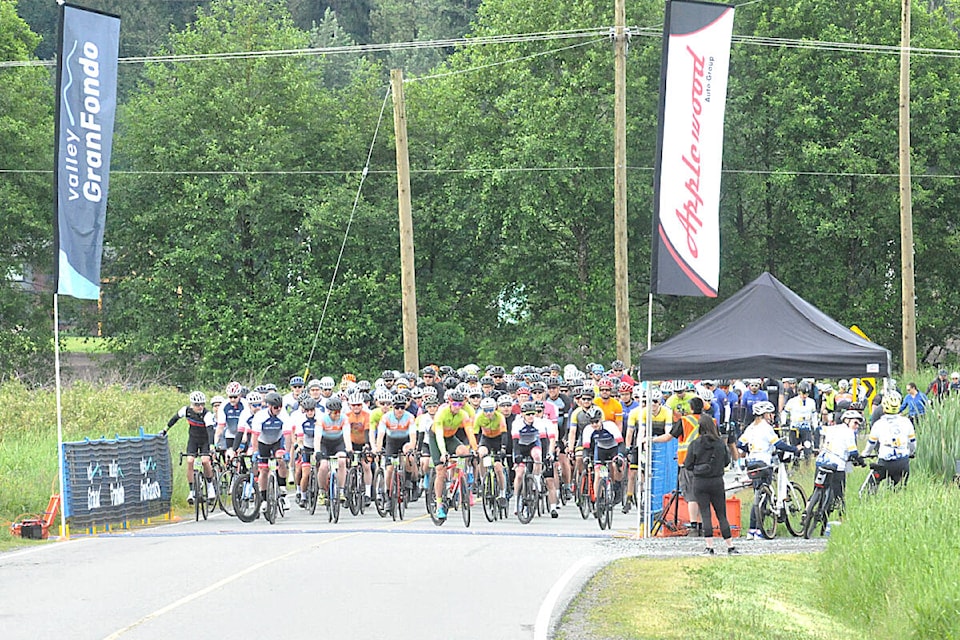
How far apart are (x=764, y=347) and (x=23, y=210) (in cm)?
3463

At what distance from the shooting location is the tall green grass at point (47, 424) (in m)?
23.5

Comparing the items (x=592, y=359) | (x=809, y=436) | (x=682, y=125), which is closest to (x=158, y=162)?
(x=592, y=359)

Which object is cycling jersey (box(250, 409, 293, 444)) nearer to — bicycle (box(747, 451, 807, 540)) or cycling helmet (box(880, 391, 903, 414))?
A: bicycle (box(747, 451, 807, 540))

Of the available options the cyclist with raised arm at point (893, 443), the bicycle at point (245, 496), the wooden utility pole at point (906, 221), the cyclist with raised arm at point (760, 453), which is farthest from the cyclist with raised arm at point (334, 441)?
the wooden utility pole at point (906, 221)

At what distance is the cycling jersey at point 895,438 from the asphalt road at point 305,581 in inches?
147

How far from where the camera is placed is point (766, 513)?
2053 cm

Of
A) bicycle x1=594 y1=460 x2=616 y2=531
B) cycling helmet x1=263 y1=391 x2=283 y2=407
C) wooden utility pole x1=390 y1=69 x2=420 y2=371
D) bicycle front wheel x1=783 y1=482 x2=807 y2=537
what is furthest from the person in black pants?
wooden utility pole x1=390 y1=69 x2=420 y2=371

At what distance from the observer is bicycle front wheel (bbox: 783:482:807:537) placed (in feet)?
68.9

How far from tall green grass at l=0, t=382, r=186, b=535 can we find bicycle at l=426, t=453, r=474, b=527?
5.78m

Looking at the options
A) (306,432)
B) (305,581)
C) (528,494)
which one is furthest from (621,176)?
(305,581)

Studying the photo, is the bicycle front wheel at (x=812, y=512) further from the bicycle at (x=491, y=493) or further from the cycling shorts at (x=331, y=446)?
the cycling shorts at (x=331, y=446)

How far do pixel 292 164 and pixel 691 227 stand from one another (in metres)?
36.0

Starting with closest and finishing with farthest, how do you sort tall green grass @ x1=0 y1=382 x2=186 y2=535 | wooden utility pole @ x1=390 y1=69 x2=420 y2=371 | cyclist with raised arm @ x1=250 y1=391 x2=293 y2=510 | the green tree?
1. tall green grass @ x1=0 y1=382 x2=186 y2=535
2. cyclist with raised arm @ x1=250 y1=391 x2=293 y2=510
3. wooden utility pole @ x1=390 y1=69 x2=420 y2=371
4. the green tree

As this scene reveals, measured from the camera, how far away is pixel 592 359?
→ 169ft
